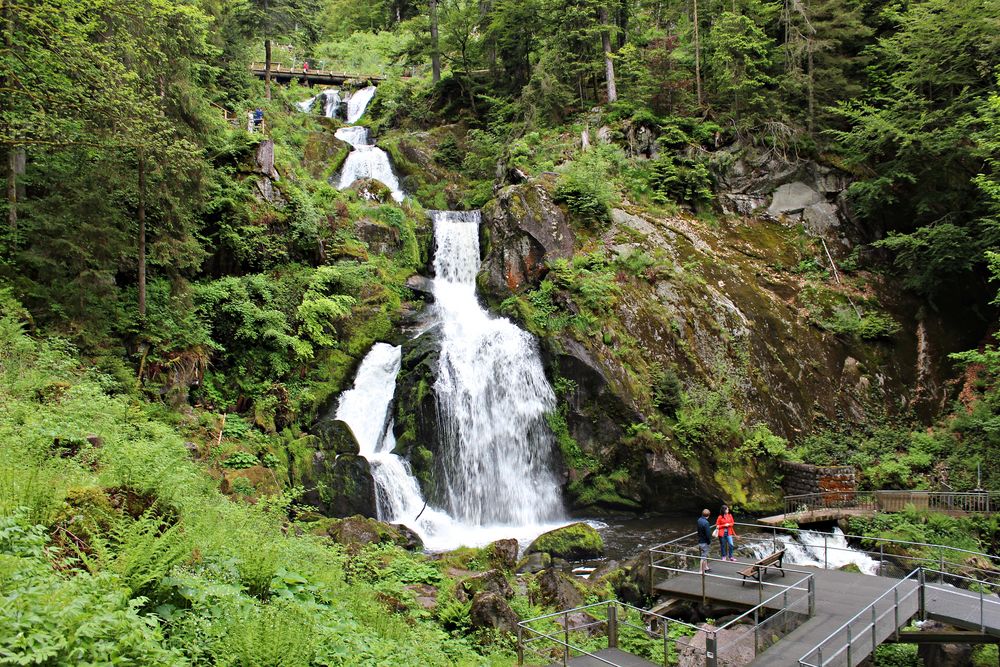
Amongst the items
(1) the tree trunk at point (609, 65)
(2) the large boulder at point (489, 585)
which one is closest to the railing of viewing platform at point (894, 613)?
(2) the large boulder at point (489, 585)

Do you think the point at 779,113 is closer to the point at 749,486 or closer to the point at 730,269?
the point at 730,269

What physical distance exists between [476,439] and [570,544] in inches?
183

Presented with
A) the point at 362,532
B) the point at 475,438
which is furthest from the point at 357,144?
the point at 362,532

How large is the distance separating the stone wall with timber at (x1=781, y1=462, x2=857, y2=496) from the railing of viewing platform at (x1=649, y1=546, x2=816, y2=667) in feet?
20.7

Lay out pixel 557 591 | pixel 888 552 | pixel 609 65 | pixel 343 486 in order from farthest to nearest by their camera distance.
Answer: pixel 609 65 < pixel 343 486 < pixel 888 552 < pixel 557 591

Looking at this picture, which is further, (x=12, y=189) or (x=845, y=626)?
(x=12, y=189)

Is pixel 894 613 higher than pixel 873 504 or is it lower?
higher

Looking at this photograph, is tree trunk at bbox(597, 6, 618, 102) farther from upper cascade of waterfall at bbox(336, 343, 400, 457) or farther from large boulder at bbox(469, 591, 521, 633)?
large boulder at bbox(469, 591, 521, 633)

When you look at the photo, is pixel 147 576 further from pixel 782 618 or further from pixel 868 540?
pixel 868 540

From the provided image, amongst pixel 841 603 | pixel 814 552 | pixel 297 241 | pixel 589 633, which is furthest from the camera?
pixel 297 241

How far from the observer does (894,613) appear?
9.28 metres

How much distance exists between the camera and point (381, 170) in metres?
29.4

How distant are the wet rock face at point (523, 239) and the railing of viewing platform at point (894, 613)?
46.9 ft

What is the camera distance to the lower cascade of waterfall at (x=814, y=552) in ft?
43.6
